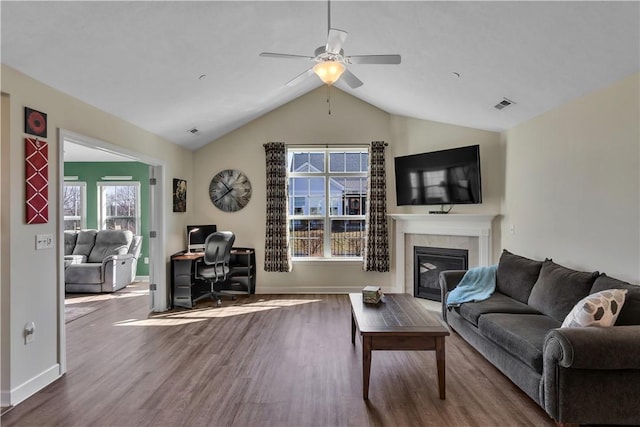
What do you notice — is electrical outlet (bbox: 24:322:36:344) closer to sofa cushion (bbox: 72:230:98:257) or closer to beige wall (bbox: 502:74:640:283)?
sofa cushion (bbox: 72:230:98:257)

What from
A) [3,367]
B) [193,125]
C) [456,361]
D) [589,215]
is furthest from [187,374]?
[589,215]

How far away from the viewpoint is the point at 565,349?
6.71 ft

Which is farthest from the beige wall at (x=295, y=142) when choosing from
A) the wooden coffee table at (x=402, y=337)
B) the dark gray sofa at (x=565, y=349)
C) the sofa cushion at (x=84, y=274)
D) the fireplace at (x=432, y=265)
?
the wooden coffee table at (x=402, y=337)

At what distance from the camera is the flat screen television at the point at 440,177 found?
15.5 feet

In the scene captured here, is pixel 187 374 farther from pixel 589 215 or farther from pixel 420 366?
pixel 589 215

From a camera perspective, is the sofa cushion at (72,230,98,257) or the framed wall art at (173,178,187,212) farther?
the sofa cushion at (72,230,98,257)

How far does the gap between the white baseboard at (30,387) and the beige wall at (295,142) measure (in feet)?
10.7

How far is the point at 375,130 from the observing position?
5.88 m

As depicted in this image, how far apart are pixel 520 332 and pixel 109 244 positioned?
6558mm

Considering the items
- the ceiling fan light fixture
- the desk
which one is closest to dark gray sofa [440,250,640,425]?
the ceiling fan light fixture

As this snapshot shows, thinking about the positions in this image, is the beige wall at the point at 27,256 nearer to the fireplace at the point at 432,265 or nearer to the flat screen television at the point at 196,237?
the flat screen television at the point at 196,237

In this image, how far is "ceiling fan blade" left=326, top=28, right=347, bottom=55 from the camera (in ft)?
7.57

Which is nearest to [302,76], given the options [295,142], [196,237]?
[295,142]

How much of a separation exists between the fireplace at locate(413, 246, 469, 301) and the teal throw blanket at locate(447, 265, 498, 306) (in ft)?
3.50
